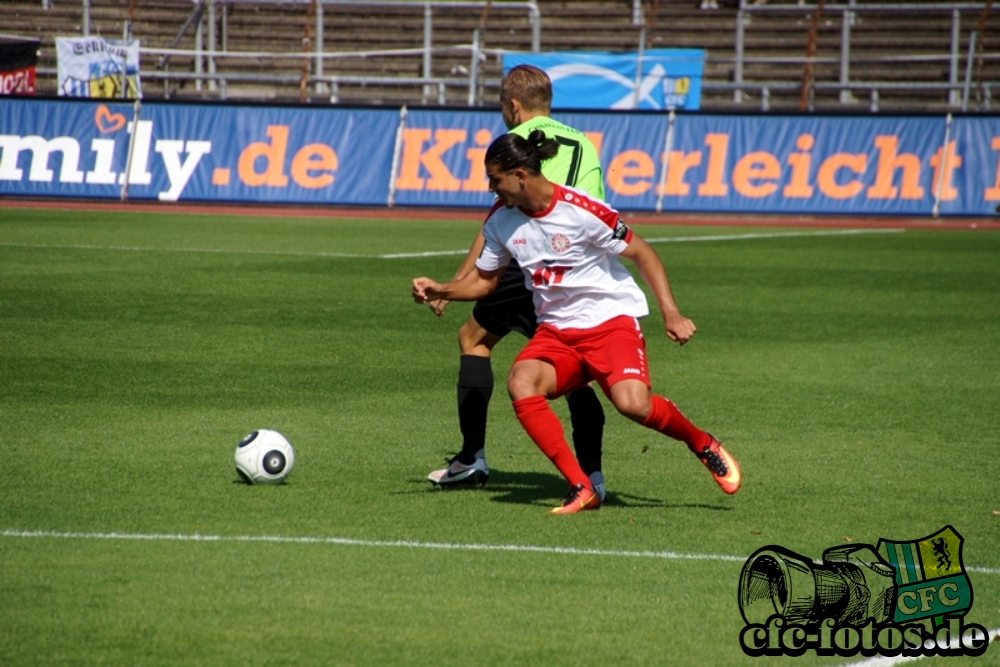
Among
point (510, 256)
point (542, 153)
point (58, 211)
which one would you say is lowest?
point (58, 211)

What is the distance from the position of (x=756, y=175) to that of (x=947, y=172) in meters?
3.13

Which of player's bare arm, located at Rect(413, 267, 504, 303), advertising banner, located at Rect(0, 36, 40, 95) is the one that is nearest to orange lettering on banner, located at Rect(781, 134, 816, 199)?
advertising banner, located at Rect(0, 36, 40, 95)

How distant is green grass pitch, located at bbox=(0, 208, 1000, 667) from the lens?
4.52 metres

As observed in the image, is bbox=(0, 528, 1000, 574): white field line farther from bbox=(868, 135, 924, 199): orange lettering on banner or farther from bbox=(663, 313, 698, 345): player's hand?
bbox=(868, 135, 924, 199): orange lettering on banner

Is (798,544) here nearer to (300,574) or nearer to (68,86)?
(300,574)

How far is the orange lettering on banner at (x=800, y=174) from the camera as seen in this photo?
896 inches

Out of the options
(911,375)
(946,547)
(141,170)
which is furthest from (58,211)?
(946,547)

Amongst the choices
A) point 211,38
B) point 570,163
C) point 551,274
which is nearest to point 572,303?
point 551,274

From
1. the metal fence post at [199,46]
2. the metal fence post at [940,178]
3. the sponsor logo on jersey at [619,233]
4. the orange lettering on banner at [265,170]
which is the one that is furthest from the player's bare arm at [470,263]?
the metal fence post at [199,46]

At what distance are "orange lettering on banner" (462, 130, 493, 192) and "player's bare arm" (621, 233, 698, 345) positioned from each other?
17.3 meters

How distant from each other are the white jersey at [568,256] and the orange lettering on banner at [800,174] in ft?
55.9

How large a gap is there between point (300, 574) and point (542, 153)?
226 centimetres

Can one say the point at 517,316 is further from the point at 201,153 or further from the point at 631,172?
the point at 201,153

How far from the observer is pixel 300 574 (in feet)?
16.5
